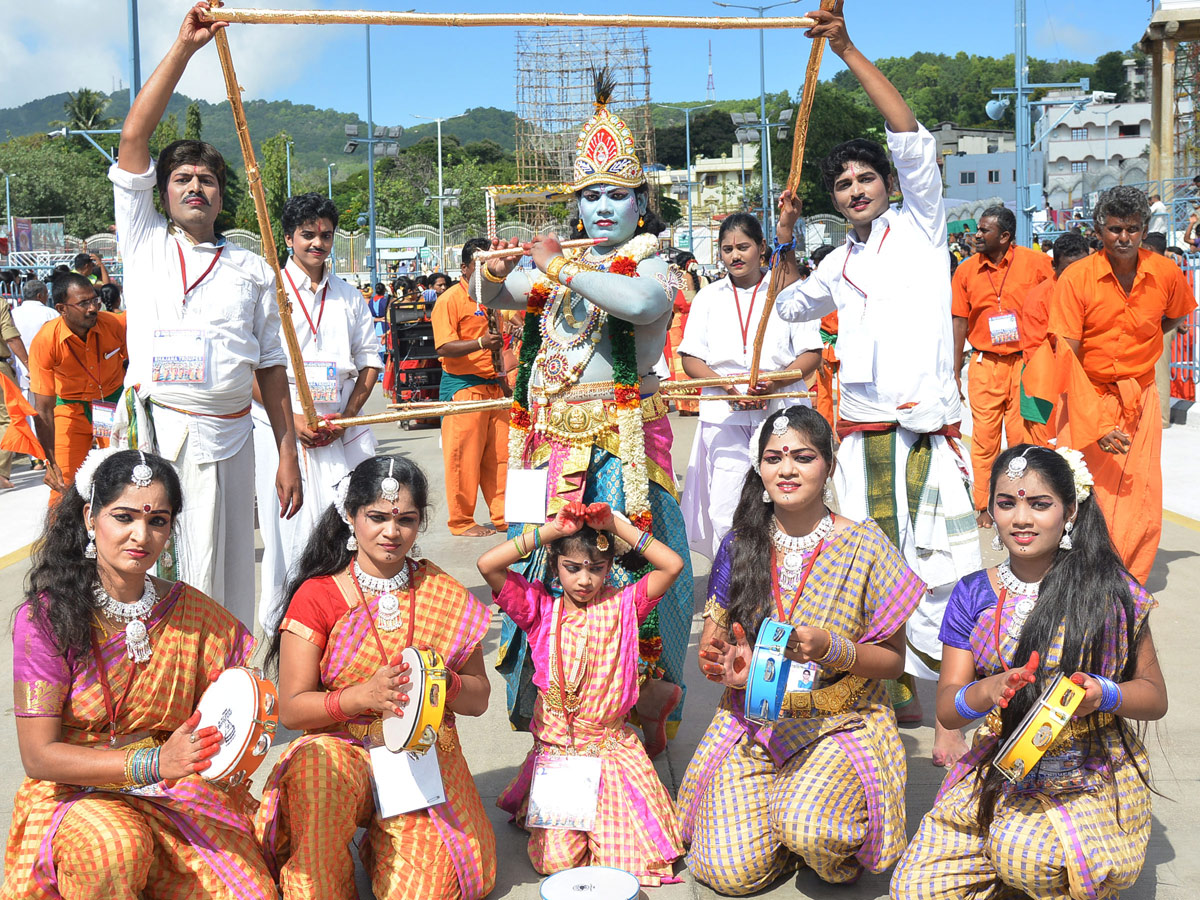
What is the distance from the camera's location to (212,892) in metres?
3.03

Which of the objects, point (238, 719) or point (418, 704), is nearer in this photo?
point (238, 719)

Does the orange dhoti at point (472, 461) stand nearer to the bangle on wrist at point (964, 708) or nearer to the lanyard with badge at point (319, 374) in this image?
the lanyard with badge at point (319, 374)

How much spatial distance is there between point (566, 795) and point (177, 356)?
196 cm

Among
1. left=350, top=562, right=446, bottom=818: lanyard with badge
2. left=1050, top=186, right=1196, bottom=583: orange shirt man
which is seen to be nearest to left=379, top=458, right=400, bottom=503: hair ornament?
left=350, top=562, right=446, bottom=818: lanyard with badge

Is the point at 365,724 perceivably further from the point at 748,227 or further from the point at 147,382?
the point at 748,227

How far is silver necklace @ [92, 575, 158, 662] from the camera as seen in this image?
10.3ft

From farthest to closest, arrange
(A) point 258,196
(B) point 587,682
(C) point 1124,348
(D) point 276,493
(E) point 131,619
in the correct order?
(C) point 1124,348
(D) point 276,493
(A) point 258,196
(B) point 587,682
(E) point 131,619

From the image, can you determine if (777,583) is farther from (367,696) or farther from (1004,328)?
(1004,328)

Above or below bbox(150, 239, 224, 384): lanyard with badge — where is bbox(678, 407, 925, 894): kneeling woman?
below

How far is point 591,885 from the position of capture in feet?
10.2

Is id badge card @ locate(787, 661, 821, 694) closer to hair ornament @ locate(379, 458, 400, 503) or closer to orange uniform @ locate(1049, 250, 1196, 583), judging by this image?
hair ornament @ locate(379, 458, 400, 503)

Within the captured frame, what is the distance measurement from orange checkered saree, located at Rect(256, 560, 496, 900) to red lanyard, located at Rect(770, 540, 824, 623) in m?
0.88

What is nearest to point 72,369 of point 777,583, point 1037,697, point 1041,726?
point 777,583

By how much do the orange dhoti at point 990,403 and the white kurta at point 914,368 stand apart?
3812mm
